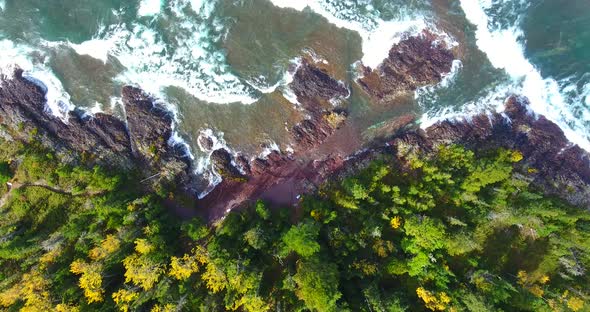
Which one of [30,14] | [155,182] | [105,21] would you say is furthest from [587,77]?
[30,14]

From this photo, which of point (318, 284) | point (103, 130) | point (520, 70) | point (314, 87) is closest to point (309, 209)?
point (318, 284)

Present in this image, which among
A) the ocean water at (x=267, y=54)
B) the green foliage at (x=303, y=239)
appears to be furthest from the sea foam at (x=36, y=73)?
the green foliage at (x=303, y=239)

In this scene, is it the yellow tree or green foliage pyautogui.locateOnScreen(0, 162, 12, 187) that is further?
green foliage pyautogui.locateOnScreen(0, 162, 12, 187)

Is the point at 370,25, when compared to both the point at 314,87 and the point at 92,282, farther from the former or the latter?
the point at 92,282

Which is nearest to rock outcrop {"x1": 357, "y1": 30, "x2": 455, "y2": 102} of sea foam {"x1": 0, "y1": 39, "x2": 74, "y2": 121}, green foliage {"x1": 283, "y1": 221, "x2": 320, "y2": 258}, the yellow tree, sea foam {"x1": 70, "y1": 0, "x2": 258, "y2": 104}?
sea foam {"x1": 70, "y1": 0, "x2": 258, "y2": 104}

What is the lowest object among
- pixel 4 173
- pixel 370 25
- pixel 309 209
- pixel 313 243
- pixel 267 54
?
pixel 4 173

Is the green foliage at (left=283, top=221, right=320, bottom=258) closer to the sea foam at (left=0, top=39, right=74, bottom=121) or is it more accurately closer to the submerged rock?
the submerged rock
